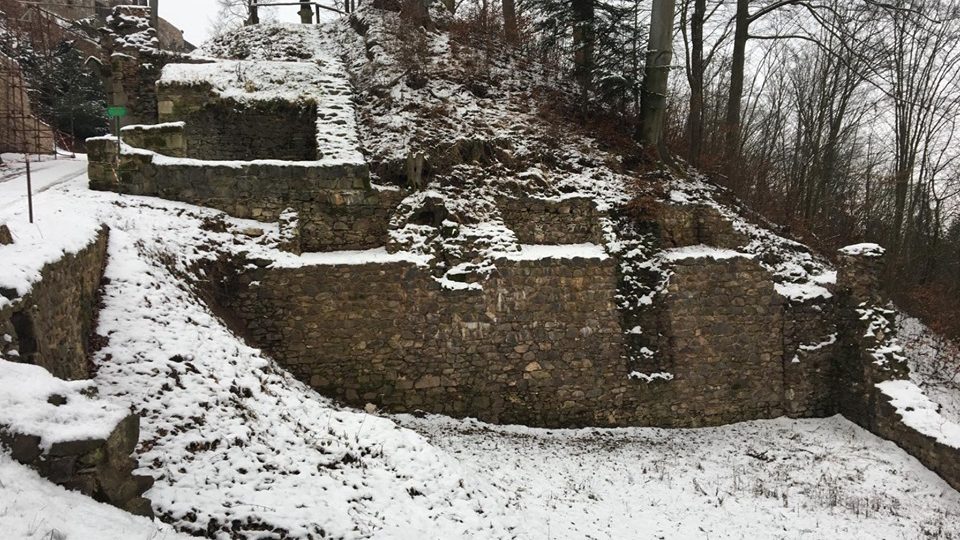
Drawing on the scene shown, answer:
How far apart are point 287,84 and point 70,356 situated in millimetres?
9668

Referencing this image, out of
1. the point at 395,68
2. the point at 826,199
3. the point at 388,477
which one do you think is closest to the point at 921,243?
the point at 826,199

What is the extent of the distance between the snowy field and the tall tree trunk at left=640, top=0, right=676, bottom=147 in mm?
7658

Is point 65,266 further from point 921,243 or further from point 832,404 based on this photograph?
point 921,243

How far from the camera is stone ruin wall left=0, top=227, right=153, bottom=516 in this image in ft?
12.2

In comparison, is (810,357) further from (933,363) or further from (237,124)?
(237,124)

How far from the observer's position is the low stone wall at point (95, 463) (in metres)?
3.64

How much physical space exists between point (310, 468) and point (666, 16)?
13.3 m

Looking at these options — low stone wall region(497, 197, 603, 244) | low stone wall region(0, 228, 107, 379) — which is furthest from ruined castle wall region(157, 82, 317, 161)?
low stone wall region(0, 228, 107, 379)

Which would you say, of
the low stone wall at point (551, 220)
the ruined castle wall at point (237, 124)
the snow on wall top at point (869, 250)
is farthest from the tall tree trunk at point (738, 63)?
the ruined castle wall at point (237, 124)

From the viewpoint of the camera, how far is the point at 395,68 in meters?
14.5

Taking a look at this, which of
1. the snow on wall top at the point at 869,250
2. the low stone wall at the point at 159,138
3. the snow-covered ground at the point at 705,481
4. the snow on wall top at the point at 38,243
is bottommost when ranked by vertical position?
the snow-covered ground at the point at 705,481

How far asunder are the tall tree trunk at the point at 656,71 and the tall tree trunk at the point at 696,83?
195cm

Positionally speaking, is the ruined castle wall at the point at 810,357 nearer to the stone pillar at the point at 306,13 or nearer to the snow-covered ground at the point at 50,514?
the snow-covered ground at the point at 50,514

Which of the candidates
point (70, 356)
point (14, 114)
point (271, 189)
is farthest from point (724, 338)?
point (14, 114)
